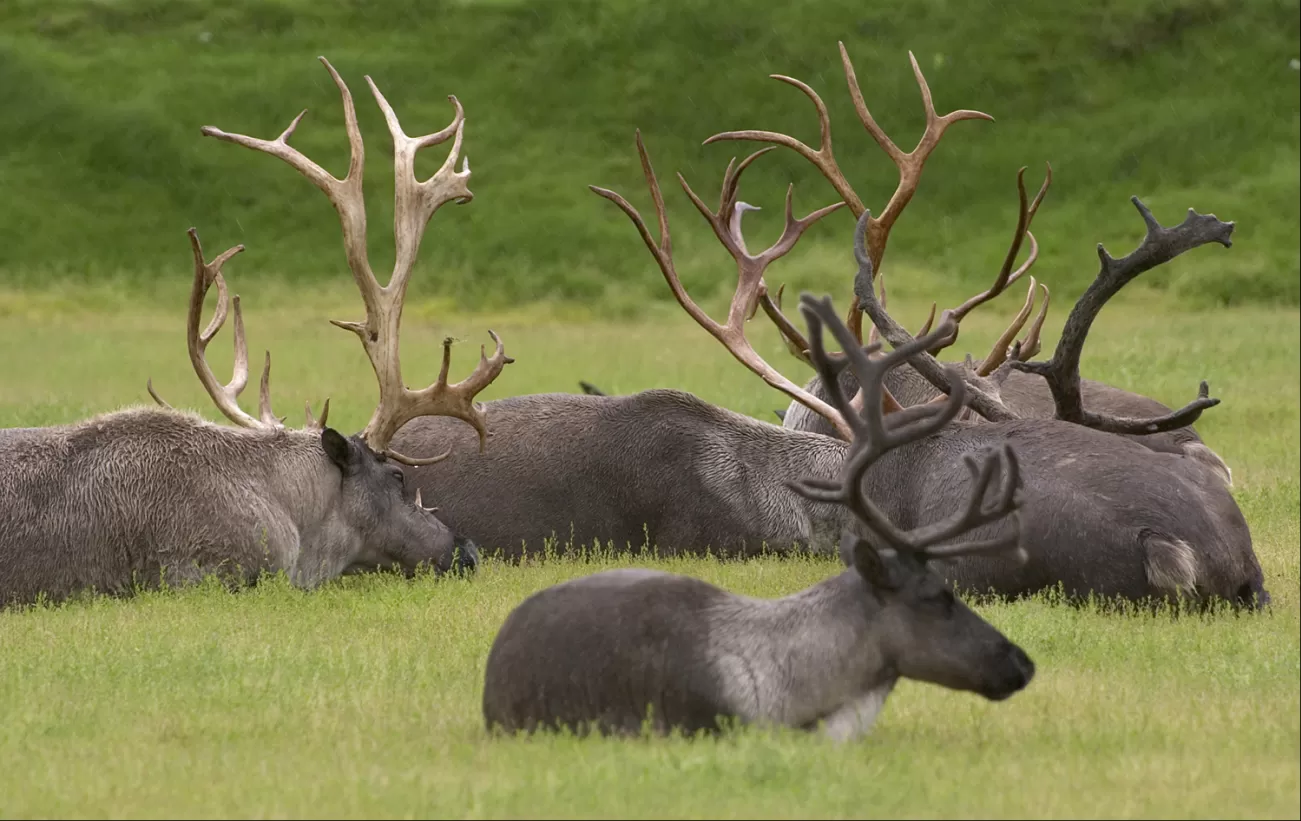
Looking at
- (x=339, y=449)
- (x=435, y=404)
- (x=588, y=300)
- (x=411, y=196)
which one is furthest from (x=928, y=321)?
(x=588, y=300)

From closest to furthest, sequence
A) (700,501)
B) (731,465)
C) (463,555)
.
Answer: (463,555) → (700,501) → (731,465)

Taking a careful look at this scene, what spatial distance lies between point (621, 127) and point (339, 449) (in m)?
41.0

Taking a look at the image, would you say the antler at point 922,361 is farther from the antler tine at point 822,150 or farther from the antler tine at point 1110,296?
the antler tine at point 822,150

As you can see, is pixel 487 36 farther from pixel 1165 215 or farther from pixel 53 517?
pixel 53 517

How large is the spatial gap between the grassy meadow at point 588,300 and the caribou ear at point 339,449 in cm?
98

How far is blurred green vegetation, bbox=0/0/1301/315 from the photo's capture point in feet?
144

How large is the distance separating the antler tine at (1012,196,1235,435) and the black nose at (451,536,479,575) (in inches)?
130

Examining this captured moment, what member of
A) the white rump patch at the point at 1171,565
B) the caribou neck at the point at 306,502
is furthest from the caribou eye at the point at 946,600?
the caribou neck at the point at 306,502

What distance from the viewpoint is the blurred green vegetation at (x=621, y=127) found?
1726 inches

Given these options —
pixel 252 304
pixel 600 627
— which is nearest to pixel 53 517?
pixel 600 627

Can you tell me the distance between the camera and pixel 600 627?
6.26 m

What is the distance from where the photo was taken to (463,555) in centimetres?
1074

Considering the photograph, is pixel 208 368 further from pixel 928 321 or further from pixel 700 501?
pixel 928 321

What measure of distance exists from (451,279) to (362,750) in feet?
119
